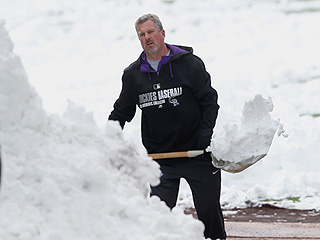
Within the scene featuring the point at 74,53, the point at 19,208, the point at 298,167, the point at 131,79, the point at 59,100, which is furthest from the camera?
the point at 74,53

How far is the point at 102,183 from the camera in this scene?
274cm

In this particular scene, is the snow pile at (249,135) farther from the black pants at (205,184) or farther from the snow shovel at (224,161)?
the black pants at (205,184)

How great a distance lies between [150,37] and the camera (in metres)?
4.51

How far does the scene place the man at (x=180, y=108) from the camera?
4.47 m

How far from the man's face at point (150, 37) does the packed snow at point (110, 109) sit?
73 cm

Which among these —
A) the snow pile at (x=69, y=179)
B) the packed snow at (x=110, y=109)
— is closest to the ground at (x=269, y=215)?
the packed snow at (x=110, y=109)

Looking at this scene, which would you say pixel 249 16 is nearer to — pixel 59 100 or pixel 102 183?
pixel 59 100

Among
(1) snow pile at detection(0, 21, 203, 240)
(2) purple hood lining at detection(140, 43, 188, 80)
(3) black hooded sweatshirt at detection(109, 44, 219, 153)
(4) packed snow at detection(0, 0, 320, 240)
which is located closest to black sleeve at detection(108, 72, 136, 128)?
(3) black hooded sweatshirt at detection(109, 44, 219, 153)

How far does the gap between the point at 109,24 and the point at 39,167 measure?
39.6 feet

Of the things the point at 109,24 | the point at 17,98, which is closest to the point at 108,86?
the point at 109,24

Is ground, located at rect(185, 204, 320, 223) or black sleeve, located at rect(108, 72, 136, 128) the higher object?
black sleeve, located at rect(108, 72, 136, 128)

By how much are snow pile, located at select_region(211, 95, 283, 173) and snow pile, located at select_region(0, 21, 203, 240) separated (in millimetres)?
Result: 1228

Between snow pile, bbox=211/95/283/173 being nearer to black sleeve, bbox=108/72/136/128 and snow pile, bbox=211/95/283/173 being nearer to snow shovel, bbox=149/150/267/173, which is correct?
snow shovel, bbox=149/150/267/173

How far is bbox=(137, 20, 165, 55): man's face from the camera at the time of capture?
177 inches
